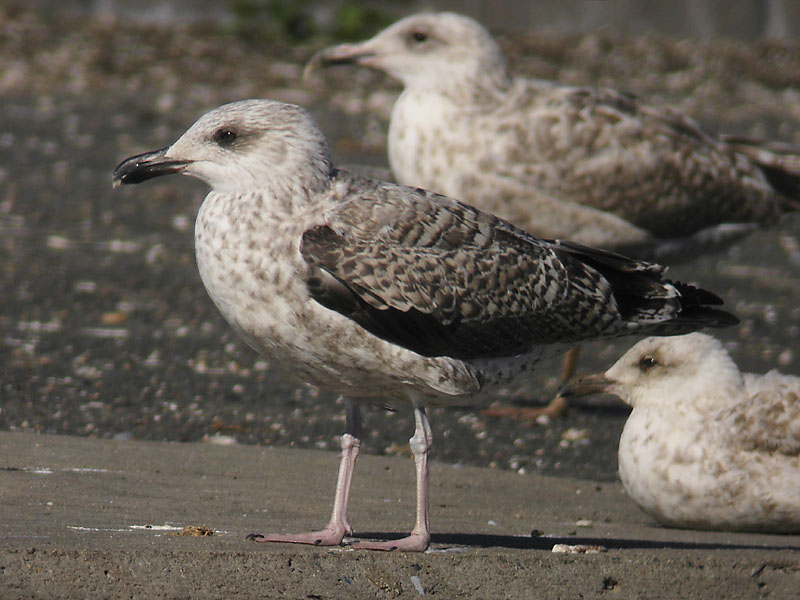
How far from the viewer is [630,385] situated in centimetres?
643

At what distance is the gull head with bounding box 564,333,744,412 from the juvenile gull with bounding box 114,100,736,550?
2.46 feet

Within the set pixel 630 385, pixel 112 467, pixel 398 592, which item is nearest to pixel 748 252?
pixel 630 385

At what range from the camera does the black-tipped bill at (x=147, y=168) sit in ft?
16.5

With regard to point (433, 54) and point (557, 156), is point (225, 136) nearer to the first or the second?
point (557, 156)

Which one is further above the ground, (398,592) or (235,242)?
(235,242)

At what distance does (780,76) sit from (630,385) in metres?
18.3

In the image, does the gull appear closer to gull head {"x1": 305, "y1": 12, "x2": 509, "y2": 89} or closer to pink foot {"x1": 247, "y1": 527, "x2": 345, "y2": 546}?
gull head {"x1": 305, "y1": 12, "x2": 509, "y2": 89}

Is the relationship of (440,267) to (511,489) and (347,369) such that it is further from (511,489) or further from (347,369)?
(511,489)

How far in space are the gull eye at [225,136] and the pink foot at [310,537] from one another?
56.8 inches

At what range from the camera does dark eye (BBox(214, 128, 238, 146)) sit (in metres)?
5.00

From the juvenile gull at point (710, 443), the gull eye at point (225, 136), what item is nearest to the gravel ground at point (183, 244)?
the juvenile gull at point (710, 443)

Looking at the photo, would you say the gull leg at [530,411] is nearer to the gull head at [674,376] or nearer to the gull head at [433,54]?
the gull head at [674,376]

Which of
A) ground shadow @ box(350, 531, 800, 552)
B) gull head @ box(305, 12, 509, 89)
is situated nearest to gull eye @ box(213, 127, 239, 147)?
ground shadow @ box(350, 531, 800, 552)

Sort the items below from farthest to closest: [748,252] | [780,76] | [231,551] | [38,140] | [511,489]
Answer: [780,76] → [38,140] → [748,252] → [511,489] → [231,551]
